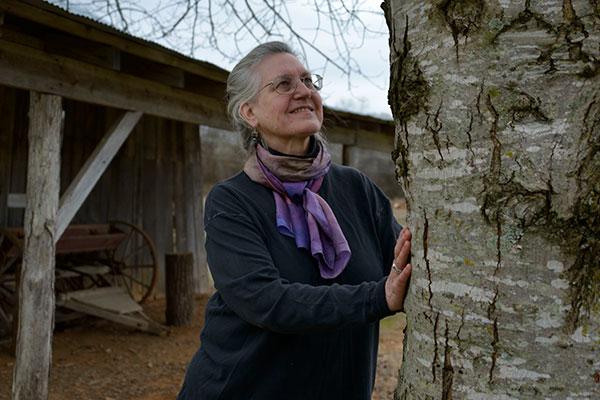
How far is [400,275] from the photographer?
1.28m

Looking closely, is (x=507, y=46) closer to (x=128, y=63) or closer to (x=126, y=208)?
(x=128, y=63)

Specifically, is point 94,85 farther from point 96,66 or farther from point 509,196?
point 509,196

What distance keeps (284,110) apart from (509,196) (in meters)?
0.96

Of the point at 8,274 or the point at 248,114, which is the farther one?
the point at 8,274

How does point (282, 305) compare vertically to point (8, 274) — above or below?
above

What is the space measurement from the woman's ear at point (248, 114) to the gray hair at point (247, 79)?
1 cm

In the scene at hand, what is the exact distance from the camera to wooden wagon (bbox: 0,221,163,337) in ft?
20.4

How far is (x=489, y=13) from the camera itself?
1.05 metres

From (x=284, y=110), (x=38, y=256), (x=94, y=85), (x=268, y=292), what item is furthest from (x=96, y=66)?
(x=268, y=292)

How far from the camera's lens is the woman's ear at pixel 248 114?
195 centimetres

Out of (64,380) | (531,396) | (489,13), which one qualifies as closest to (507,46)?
(489,13)

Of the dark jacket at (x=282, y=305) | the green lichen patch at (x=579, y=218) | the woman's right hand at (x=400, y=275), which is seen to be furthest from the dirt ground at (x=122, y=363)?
the green lichen patch at (x=579, y=218)

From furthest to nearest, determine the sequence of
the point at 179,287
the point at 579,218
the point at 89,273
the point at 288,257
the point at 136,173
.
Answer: the point at 136,173
the point at 179,287
the point at 89,273
the point at 288,257
the point at 579,218

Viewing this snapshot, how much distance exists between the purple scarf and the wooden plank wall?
586 cm
